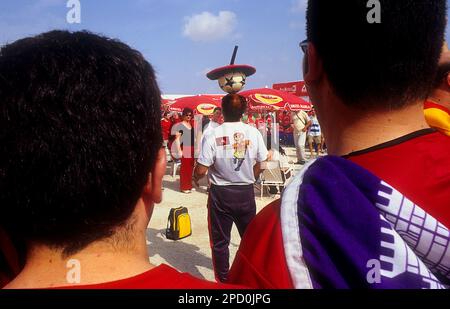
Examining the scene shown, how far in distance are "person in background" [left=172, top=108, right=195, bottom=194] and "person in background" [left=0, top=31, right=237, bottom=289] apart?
724cm

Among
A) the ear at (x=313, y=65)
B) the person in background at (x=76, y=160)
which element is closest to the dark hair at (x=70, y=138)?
the person in background at (x=76, y=160)

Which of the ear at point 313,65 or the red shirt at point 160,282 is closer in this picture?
the red shirt at point 160,282

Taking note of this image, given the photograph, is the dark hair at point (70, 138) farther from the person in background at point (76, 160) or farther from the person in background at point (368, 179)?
the person in background at point (368, 179)

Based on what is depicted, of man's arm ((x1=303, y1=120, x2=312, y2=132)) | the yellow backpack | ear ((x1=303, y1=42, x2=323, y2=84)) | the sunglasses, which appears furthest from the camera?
man's arm ((x1=303, y1=120, x2=312, y2=132))

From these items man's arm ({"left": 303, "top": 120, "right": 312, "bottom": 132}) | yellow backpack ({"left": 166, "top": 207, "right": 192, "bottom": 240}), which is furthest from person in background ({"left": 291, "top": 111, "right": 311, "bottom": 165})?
yellow backpack ({"left": 166, "top": 207, "right": 192, "bottom": 240})

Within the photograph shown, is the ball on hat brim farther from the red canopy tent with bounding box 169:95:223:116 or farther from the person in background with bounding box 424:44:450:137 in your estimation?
the red canopy tent with bounding box 169:95:223:116

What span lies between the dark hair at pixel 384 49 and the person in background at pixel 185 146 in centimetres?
724

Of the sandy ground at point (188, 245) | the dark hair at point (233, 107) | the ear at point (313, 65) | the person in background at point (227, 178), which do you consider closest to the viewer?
the ear at point (313, 65)

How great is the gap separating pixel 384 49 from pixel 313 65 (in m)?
0.19

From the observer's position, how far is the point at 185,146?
8.55 metres

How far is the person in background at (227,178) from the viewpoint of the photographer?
3.69 metres

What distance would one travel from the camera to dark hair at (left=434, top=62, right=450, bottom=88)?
4.61 ft

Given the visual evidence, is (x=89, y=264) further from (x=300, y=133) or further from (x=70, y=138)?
(x=300, y=133)

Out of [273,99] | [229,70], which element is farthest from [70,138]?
[273,99]
